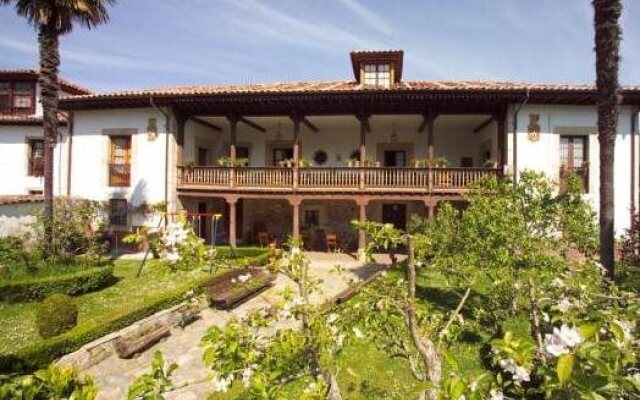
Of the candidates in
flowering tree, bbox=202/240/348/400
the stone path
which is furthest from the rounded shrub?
flowering tree, bbox=202/240/348/400

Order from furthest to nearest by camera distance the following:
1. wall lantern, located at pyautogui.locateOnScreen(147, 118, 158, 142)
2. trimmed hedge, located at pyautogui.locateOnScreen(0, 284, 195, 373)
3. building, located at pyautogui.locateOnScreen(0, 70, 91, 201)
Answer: building, located at pyautogui.locateOnScreen(0, 70, 91, 201)
wall lantern, located at pyautogui.locateOnScreen(147, 118, 158, 142)
trimmed hedge, located at pyautogui.locateOnScreen(0, 284, 195, 373)

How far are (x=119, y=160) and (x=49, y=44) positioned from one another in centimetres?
528

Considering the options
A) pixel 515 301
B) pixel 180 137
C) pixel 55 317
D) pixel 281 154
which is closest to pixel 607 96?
pixel 515 301

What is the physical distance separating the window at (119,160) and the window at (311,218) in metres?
8.16

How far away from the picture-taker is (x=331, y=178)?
51.9ft

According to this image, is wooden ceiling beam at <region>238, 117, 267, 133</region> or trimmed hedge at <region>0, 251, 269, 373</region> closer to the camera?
trimmed hedge at <region>0, 251, 269, 373</region>

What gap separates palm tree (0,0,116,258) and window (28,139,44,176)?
25.2ft

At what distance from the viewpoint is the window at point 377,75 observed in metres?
16.5

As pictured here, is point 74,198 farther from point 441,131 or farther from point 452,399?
point 452,399

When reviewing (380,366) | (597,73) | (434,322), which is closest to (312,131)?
(597,73)

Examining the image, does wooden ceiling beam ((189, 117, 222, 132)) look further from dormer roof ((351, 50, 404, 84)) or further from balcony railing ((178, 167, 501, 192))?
dormer roof ((351, 50, 404, 84))

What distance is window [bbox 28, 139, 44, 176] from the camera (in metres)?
19.7

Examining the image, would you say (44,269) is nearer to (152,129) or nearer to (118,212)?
(118,212)

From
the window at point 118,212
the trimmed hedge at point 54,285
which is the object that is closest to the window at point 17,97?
the window at point 118,212
